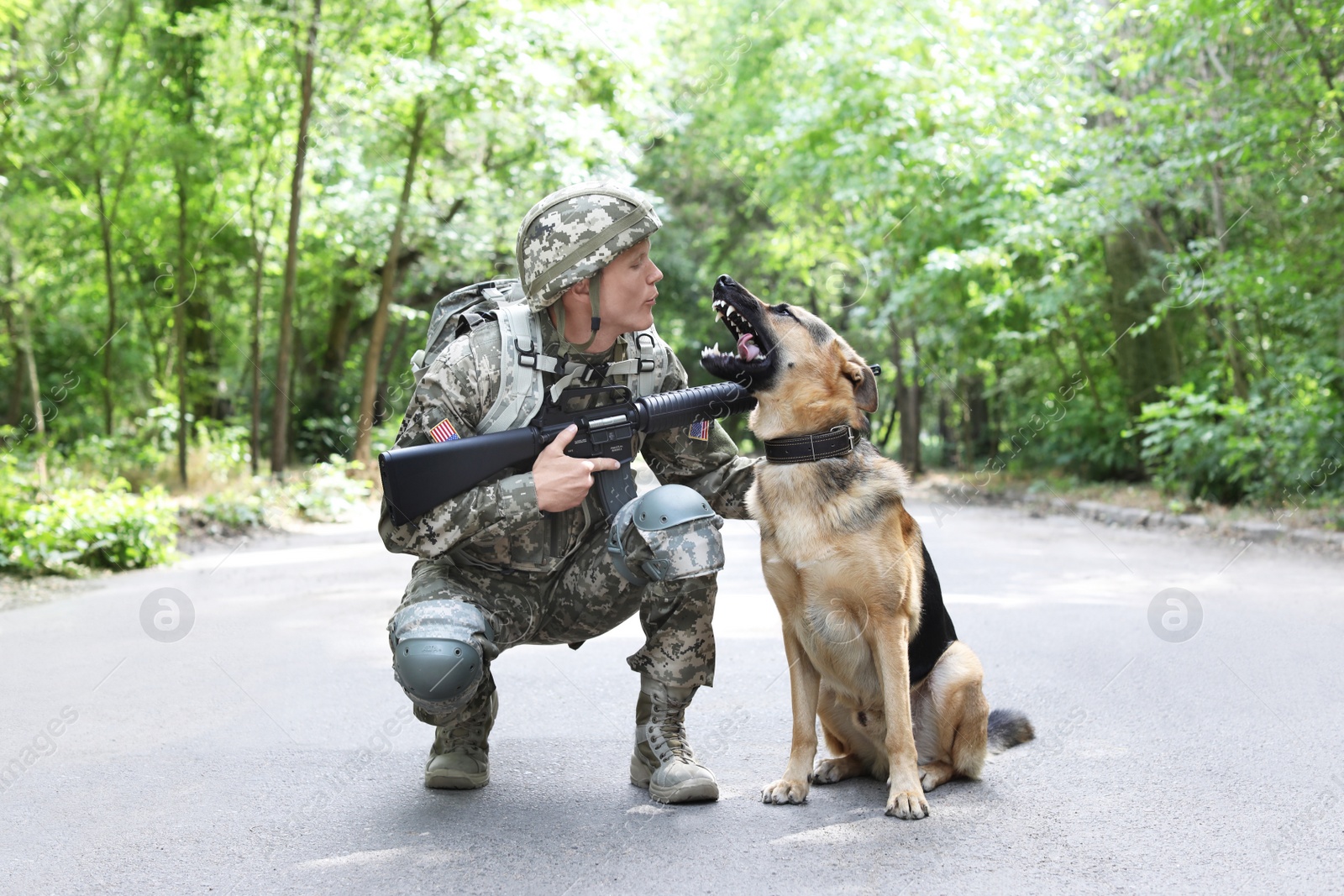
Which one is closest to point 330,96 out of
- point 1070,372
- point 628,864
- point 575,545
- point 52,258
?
point 52,258

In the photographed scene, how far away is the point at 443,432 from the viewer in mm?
3521

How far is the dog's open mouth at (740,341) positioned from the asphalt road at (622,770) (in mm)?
1383

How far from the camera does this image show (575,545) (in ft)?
12.5

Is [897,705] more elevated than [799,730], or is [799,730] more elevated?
[897,705]

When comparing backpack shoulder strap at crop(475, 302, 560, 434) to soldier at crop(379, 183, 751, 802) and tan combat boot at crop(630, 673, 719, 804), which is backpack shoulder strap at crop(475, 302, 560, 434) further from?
tan combat boot at crop(630, 673, 719, 804)

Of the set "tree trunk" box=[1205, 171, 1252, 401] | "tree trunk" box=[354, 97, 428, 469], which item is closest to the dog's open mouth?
"tree trunk" box=[1205, 171, 1252, 401]

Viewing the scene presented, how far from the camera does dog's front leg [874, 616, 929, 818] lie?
3373mm

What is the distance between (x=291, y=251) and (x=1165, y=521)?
1087 cm

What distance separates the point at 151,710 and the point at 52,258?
1613cm

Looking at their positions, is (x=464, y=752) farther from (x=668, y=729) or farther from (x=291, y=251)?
(x=291, y=251)

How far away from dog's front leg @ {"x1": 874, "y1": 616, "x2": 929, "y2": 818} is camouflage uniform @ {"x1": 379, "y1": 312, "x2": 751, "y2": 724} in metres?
0.56

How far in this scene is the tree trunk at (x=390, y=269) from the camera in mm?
15984

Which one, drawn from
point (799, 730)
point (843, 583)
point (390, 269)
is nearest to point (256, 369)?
point (390, 269)

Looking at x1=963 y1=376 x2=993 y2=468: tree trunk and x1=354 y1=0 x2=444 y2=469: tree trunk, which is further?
x1=963 y1=376 x2=993 y2=468: tree trunk
